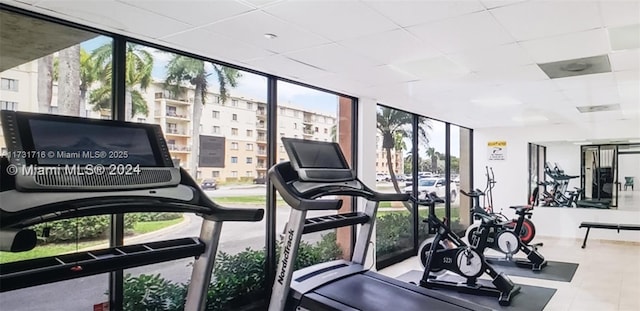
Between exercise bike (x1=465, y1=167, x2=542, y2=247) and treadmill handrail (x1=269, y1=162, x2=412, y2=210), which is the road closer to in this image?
treadmill handrail (x1=269, y1=162, x2=412, y2=210)

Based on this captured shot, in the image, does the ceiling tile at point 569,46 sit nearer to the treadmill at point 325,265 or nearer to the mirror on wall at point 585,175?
the treadmill at point 325,265

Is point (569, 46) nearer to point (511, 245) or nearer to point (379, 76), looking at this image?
point (379, 76)

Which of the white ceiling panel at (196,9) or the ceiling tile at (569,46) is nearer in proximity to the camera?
the white ceiling panel at (196,9)

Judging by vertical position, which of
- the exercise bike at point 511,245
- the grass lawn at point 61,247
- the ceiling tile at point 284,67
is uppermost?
the ceiling tile at point 284,67

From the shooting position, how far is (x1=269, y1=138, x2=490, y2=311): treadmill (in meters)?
3.10

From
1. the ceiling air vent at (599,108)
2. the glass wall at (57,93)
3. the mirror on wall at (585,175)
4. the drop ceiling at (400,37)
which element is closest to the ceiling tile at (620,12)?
the drop ceiling at (400,37)

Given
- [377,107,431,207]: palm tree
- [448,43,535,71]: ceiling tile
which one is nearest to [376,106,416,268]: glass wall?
[377,107,431,207]: palm tree

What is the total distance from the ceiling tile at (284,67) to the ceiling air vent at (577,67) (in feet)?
7.36

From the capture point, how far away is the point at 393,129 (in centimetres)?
704

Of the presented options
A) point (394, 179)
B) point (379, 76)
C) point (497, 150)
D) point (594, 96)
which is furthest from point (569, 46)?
point (497, 150)

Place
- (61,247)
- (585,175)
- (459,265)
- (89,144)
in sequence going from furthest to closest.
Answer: (585,175) → (459,265) → (61,247) → (89,144)

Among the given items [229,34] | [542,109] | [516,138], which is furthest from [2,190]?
[516,138]

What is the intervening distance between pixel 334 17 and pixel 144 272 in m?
2.54

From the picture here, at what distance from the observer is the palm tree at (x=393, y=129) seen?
22.2 ft
